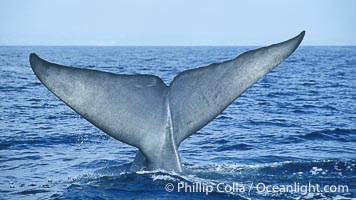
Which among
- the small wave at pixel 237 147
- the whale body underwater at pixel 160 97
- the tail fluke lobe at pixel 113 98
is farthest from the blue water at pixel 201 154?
the tail fluke lobe at pixel 113 98

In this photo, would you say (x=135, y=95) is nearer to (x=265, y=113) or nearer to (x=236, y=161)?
(x=236, y=161)

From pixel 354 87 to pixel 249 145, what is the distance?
15.0 m

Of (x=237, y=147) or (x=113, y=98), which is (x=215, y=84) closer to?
(x=113, y=98)

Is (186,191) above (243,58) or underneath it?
underneath

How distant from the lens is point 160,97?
577 centimetres

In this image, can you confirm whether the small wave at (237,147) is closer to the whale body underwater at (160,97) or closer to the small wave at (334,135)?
the small wave at (334,135)

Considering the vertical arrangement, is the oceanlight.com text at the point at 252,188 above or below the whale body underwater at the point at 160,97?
below

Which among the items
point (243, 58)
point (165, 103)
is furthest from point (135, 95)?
point (243, 58)

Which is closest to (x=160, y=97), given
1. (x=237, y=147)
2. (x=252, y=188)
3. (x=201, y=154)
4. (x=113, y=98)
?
(x=113, y=98)

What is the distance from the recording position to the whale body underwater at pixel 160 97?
17.3 ft

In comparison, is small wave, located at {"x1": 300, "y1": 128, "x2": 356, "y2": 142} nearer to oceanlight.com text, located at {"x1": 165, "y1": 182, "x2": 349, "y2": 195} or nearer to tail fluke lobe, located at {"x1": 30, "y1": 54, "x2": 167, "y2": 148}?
oceanlight.com text, located at {"x1": 165, "y1": 182, "x2": 349, "y2": 195}

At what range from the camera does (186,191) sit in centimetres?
629

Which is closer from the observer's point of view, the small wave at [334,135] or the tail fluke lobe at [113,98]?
the tail fluke lobe at [113,98]

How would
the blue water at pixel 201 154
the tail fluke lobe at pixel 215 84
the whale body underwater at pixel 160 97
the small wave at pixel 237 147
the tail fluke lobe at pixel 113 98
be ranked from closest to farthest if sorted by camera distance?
the tail fluke lobe at pixel 113 98 → the whale body underwater at pixel 160 97 → the tail fluke lobe at pixel 215 84 → the blue water at pixel 201 154 → the small wave at pixel 237 147
